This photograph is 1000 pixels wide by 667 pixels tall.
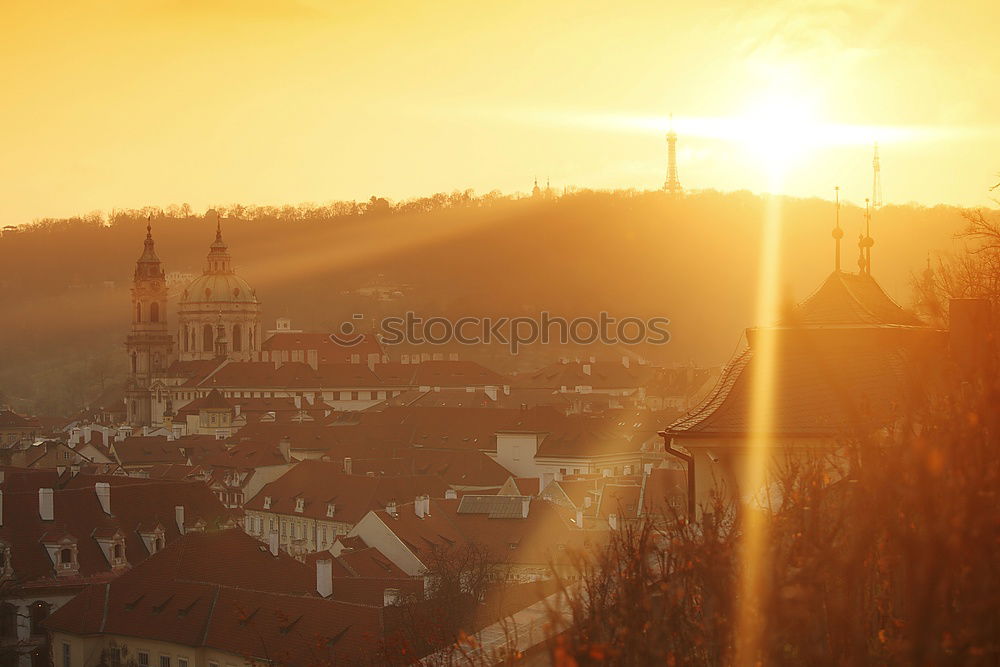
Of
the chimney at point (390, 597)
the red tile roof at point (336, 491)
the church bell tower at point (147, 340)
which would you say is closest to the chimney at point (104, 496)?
the red tile roof at point (336, 491)

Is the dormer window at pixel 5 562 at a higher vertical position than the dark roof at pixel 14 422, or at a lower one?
higher

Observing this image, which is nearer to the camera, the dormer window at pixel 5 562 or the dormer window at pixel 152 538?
the dormer window at pixel 5 562

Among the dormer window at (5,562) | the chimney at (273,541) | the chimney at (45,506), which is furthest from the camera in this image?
the chimney at (273,541)

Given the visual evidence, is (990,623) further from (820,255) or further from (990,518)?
(820,255)

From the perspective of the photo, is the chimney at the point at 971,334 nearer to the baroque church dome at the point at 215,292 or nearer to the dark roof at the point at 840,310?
the dark roof at the point at 840,310

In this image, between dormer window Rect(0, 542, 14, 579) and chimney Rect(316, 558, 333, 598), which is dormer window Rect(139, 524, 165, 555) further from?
chimney Rect(316, 558, 333, 598)

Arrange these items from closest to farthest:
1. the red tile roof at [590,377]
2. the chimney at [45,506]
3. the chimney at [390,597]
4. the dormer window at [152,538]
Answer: the chimney at [390,597] < the chimney at [45,506] < the dormer window at [152,538] < the red tile roof at [590,377]

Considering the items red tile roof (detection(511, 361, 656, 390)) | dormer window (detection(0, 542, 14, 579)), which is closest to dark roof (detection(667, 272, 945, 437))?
dormer window (detection(0, 542, 14, 579))

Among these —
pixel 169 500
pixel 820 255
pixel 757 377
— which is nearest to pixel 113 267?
pixel 820 255
